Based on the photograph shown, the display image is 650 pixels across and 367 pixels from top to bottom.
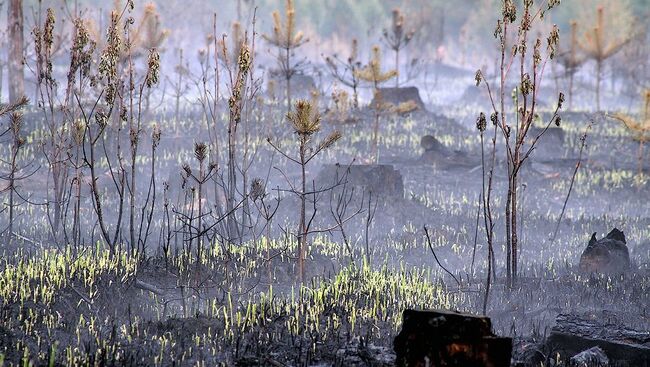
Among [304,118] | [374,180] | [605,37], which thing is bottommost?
[374,180]

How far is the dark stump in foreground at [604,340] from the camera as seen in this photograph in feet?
21.4

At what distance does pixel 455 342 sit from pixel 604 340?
2673 mm

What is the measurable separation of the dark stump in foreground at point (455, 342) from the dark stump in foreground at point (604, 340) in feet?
7.29

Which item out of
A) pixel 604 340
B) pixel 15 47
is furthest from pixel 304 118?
pixel 15 47

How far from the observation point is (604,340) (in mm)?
6730

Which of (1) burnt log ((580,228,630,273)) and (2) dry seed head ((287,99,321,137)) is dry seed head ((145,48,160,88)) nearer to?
(2) dry seed head ((287,99,321,137))

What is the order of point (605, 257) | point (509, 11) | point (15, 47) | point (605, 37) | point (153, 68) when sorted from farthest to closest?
point (605, 37) → point (15, 47) → point (605, 257) → point (509, 11) → point (153, 68)

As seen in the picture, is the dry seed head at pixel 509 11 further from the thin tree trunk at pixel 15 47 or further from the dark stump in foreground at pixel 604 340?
the thin tree trunk at pixel 15 47

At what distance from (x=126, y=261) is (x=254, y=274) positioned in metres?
1.53

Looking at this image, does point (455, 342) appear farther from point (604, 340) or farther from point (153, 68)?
point (153, 68)

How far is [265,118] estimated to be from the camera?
2581 cm

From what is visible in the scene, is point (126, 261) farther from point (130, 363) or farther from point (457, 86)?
point (457, 86)

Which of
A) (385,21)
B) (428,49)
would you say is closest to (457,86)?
(428,49)

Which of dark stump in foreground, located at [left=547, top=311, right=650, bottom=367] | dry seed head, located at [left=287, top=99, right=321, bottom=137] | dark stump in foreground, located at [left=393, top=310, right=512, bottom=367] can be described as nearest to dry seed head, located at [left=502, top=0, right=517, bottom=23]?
dry seed head, located at [left=287, top=99, right=321, bottom=137]
